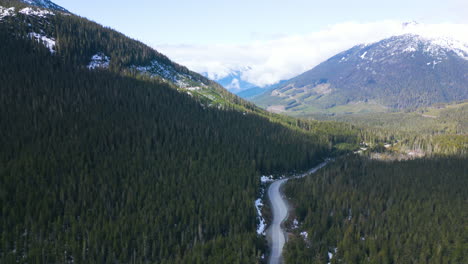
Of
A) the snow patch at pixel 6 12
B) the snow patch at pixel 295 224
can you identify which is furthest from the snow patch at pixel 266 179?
the snow patch at pixel 6 12

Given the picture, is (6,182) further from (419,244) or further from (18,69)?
(419,244)

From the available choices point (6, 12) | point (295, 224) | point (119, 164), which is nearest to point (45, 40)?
point (6, 12)

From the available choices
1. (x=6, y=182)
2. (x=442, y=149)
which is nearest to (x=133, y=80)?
(x=6, y=182)

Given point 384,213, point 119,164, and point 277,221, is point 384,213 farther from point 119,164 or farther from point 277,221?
point 119,164

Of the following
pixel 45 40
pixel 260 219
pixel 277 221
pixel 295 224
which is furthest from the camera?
pixel 45 40

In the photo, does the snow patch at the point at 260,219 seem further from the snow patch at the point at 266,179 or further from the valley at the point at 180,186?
the snow patch at the point at 266,179
